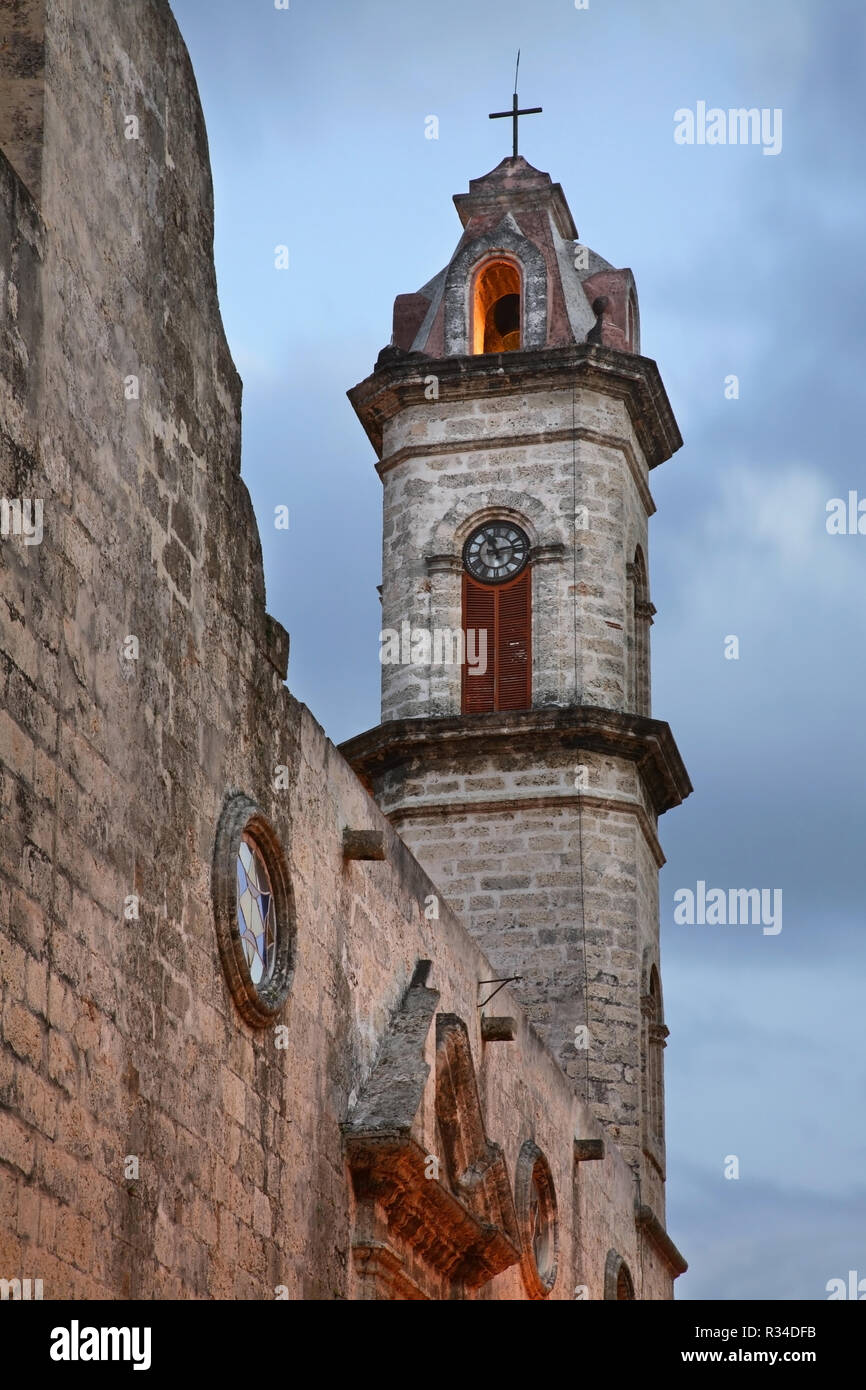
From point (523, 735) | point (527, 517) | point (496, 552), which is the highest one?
point (527, 517)

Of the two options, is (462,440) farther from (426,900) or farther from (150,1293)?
(150,1293)

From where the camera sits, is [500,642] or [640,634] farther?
[640,634]

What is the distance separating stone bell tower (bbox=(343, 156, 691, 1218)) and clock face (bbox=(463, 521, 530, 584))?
0.7 inches

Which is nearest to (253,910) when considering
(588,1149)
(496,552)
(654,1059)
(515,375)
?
(588,1149)

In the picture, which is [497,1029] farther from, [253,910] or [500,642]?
[500,642]

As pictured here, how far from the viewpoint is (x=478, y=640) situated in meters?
21.3

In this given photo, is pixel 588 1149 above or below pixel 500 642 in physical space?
below

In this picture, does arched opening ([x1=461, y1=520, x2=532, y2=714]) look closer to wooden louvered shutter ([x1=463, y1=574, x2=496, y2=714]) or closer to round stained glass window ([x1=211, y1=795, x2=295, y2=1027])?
wooden louvered shutter ([x1=463, y1=574, x2=496, y2=714])

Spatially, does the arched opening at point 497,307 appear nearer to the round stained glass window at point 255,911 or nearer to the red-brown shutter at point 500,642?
the red-brown shutter at point 500,642

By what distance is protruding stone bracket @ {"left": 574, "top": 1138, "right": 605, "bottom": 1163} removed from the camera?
1658 centimetres

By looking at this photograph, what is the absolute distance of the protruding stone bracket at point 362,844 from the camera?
36.7 feet

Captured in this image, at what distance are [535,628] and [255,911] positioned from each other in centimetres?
1140

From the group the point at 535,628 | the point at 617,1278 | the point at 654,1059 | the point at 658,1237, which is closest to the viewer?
the point at 617,1278

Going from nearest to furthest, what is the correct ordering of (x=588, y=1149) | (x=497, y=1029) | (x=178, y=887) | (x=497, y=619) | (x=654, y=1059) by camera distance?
(x=178, y=887) → (x=497, y=1029) → (x=588, y=1149) → (x=654, y=1059) → (x=497, y=619)
